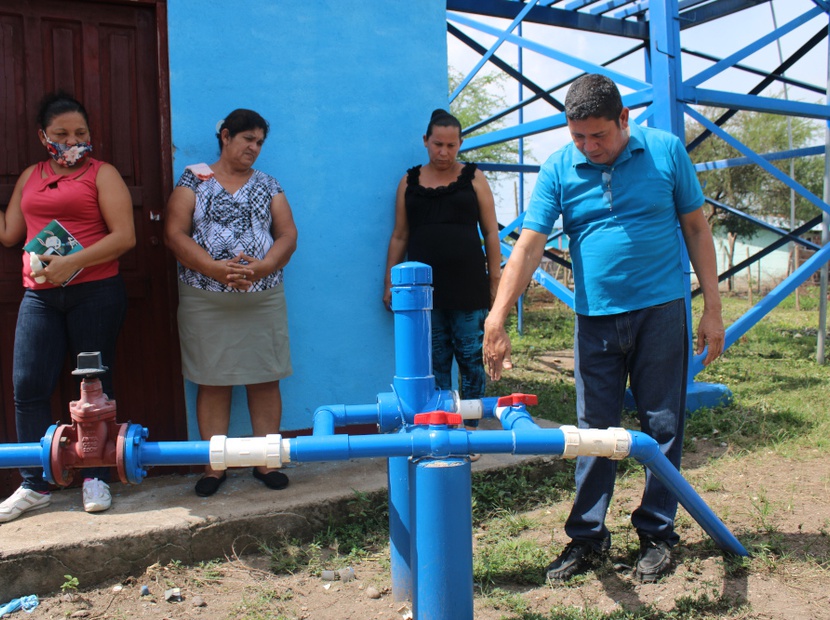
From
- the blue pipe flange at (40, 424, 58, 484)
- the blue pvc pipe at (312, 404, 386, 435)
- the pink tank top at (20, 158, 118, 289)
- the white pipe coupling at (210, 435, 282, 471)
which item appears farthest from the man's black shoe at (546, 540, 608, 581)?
the pink tank top at (20, 158, 118, 289)

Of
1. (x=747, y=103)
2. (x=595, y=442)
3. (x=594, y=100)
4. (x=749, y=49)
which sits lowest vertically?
(x=595, y=442)

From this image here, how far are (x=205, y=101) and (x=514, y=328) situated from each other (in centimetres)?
702

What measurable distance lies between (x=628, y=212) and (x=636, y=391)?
68 centimetres

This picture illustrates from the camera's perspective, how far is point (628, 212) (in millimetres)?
2707

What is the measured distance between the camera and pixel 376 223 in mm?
4125

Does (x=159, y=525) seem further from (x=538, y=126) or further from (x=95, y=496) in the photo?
(x=538, y=126)

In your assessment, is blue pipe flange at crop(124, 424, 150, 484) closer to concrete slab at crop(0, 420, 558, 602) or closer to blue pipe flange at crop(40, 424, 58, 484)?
blue pipe flange at crop(40, 424, 58, 484)

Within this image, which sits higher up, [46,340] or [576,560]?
[46,340]

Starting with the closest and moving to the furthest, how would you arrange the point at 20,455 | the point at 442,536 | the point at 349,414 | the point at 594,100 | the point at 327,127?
the point at 20,455 < the point at 442,536 < the point at 349,414 < the point at 594,100 < the point at 327,127

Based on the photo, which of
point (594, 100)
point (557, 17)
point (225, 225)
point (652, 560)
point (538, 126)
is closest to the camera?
point (594, 100)

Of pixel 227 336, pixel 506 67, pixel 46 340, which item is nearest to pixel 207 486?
pixel 227 336

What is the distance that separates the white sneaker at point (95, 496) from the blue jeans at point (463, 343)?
5.42 ft

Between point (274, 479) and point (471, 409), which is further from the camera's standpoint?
point (274, 479)

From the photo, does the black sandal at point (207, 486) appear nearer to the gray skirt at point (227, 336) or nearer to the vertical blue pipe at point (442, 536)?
the gray skirt at point (227, 336)
